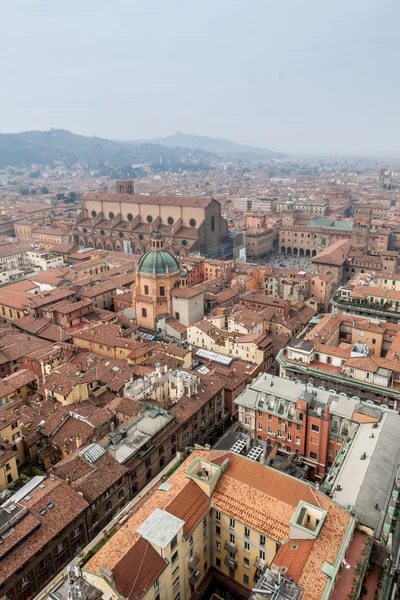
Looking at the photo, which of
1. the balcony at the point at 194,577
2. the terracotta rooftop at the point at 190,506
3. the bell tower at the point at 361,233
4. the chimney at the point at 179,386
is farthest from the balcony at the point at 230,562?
the bell tower at the point at 361,233

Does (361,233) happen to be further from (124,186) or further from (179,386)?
(124,186)

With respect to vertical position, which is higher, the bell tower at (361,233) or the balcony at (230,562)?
the bell tower at (361,233)

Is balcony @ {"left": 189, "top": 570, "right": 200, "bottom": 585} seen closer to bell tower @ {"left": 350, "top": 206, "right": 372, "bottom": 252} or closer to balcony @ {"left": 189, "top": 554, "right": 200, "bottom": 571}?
balcony @ {"left": 189, "top": 554, "right": 200, "bottom": 571}

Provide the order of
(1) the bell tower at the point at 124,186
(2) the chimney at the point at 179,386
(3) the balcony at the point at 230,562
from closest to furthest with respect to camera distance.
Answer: (3) the balcony at the point at 230,562 → (2) the chimney at the point at 179,386 → (1) the bell tower at the point at 124,186

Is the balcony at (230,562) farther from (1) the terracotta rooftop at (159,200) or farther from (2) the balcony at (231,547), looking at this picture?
(1) the terracotta rooftop at (159,200)

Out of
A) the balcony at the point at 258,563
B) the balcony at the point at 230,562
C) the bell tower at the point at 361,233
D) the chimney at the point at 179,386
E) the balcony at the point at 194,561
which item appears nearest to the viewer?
the balcony at the point at 258,563

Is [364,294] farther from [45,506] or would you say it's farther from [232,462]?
→ [45,506]
